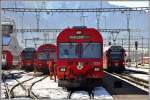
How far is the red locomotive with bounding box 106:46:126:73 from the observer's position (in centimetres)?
3719

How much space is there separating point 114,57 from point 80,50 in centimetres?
1909

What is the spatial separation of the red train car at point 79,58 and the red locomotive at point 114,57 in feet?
60.4

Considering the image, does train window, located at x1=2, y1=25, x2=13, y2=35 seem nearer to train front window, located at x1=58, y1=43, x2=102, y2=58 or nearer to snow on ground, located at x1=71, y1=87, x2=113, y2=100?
train front window, located at x1=58, y1=43, x2=102, y2=58

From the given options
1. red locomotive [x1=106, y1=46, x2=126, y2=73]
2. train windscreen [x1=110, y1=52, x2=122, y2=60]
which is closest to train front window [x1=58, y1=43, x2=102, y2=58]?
red locomotive [x1=106, y1=46, x2=126, y2=73]

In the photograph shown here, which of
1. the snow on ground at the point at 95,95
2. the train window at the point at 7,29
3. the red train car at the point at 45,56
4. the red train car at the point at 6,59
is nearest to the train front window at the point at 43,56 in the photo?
the red train car at the point at 45,56

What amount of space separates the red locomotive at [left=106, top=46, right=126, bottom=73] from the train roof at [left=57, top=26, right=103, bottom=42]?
18459 millimetres

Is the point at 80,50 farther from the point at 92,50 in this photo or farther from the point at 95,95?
the point at 95,95

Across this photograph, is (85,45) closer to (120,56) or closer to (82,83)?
(82,83)

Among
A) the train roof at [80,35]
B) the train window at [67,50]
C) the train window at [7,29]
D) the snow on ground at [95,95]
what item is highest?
the train window at [7,29]

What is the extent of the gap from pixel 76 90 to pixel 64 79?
0.68 metres

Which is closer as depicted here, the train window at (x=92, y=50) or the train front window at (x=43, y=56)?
the train window at (x=92, y=50)

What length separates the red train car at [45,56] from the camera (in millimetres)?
34000

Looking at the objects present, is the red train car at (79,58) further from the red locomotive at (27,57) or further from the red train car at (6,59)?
the red train car at (6,59)

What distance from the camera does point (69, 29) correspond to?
61.8 feet
